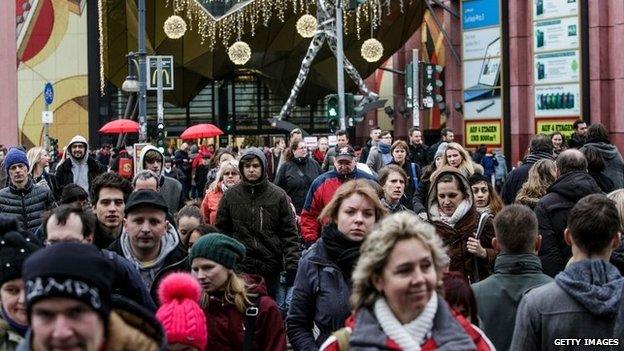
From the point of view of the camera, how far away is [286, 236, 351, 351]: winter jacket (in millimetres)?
6496

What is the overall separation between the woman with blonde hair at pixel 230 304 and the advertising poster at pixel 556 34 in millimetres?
28439

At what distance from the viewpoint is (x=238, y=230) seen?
10297mm

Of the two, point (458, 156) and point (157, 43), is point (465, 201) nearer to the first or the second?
point (458, 156)

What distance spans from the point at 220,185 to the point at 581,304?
7.51 m

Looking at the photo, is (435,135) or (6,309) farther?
(435,135)

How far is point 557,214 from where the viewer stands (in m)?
9.19

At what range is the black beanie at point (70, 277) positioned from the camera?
3.71 m

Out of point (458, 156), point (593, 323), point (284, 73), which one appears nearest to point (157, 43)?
point (284, 73)

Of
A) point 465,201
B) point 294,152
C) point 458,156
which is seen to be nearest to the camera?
point 465,201

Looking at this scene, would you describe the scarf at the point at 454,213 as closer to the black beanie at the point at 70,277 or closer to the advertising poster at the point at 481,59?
the black beanie at the point at 70,277

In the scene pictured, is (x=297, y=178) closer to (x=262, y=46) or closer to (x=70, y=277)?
(x=70, y=277)

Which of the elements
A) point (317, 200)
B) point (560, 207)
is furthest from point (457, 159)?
point (560, 207)

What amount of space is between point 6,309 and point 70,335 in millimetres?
Result: 1181

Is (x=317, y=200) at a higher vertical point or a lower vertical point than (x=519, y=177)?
lower
